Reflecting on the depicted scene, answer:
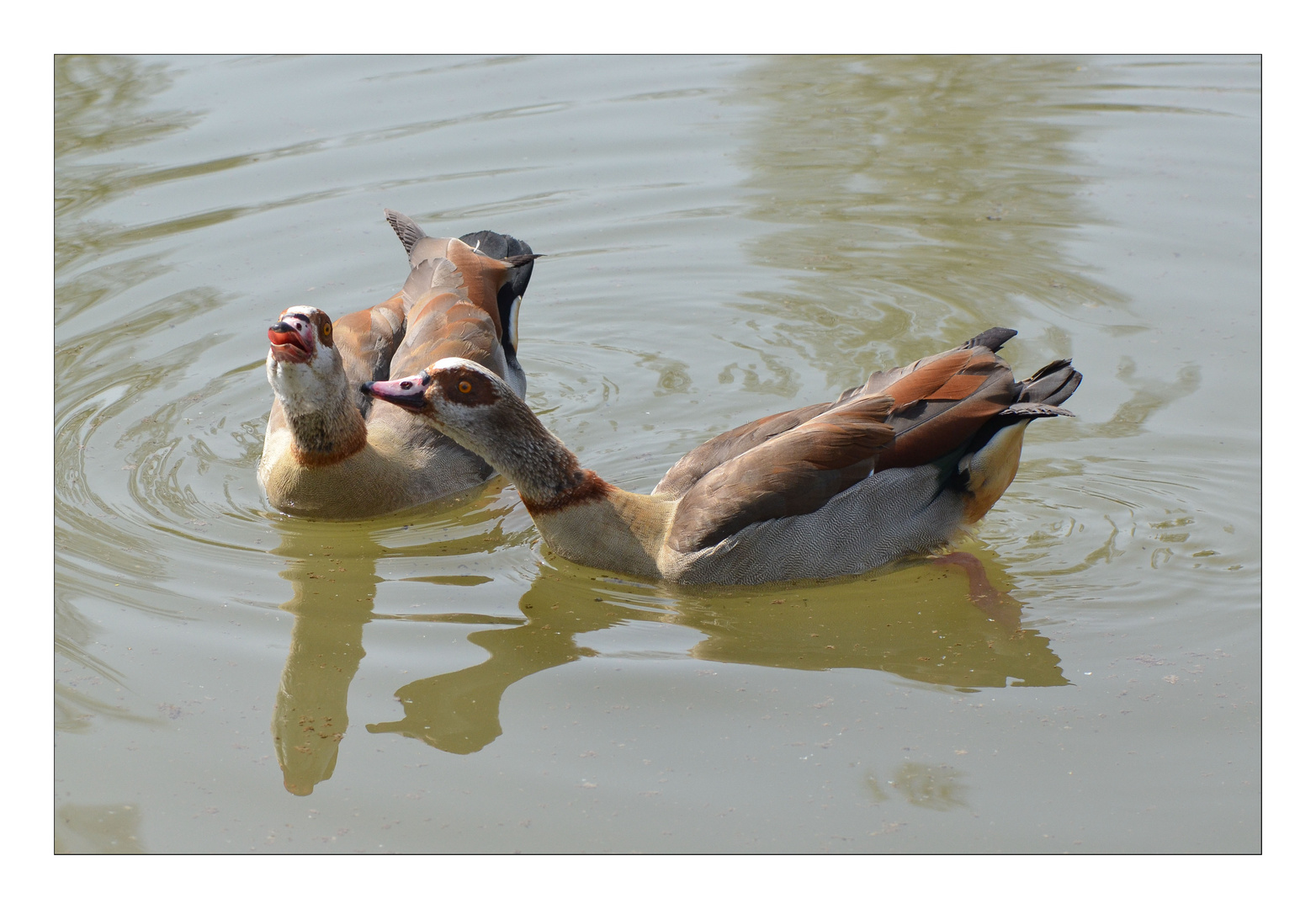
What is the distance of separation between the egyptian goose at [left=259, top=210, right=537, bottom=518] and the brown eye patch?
92 mm

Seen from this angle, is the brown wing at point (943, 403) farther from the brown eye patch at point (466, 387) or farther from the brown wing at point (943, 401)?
the brown eye patch at point (466, 387)

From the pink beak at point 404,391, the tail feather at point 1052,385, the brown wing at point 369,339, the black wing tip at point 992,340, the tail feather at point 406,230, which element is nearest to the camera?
the pink beak at point 404,391

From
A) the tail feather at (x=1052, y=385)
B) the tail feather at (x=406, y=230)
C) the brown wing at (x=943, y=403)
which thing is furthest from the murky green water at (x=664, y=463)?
the tail feather at (x=406, y=230)

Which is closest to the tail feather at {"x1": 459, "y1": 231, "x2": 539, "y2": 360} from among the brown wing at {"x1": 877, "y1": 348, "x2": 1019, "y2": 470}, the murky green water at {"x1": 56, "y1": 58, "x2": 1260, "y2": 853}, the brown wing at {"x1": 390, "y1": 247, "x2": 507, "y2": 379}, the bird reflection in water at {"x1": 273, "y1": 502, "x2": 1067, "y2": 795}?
the brown wing at {"x1": 390, "y1": 247, "x2": 507, "y2": 379}

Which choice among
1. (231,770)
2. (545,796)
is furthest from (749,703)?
(231,770)

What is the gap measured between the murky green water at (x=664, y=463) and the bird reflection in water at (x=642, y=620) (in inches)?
1.1

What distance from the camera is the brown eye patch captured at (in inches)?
308

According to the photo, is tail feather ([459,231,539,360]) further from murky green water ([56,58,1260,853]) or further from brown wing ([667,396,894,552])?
brown wing ([667,396,894,552])

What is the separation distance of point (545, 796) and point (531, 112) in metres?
10.5

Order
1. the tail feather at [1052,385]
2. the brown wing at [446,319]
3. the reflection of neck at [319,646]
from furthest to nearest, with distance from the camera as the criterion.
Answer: the brown wing at [446,319]
the tail feather at [1052,385]
the reflection of neck at [319,646]

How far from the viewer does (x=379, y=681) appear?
7191mm

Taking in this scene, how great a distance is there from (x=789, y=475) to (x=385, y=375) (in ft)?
11.2

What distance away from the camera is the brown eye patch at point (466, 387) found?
7.83 metres

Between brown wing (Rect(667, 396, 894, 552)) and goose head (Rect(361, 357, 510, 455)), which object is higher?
goose head (Rect(361, 357, 510, 455))
